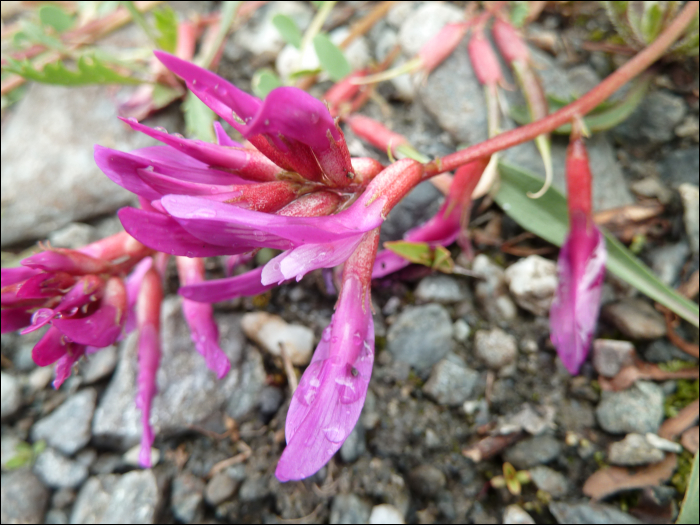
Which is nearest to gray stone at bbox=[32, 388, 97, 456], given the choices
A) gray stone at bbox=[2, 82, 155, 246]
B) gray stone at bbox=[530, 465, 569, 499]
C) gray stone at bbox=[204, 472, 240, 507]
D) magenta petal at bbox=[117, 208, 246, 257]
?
gray stone at bbox=[204, 472, 240, 507]

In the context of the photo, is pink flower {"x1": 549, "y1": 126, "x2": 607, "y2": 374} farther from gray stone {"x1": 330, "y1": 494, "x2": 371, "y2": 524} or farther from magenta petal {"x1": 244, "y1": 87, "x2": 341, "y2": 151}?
magenta petal {"x1": 244, "y1": 87, "x2": 341, "y2": 151}

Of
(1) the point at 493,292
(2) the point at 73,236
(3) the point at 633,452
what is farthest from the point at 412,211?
(2) the point at 73,236

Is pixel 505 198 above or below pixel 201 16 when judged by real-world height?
below

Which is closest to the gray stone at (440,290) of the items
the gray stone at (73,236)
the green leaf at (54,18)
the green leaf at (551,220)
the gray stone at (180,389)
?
the green leaf at (551,220)

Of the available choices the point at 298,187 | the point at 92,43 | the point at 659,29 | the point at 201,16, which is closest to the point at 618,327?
the point at 659,29

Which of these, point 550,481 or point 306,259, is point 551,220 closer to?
point 550,481

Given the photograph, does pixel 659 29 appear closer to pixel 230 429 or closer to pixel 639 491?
pixel 639 491

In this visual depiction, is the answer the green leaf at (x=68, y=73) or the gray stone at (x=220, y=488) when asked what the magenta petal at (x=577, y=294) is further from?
the green leaf at (x=68, y=73)
